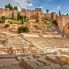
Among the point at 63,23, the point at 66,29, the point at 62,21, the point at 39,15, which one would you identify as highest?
the point at 39,15

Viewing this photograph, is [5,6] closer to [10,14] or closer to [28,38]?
[10,14]

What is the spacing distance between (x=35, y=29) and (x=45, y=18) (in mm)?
6633

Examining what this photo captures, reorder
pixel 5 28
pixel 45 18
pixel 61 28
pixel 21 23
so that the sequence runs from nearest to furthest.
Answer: pixel 5 28 < pixel 21 23 < pixel 61 28 < pixel 45 18

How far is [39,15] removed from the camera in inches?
1331

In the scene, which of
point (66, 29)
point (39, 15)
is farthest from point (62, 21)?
point (39, 15)

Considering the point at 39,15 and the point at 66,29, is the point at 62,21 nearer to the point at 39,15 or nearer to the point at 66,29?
the point at 66,29

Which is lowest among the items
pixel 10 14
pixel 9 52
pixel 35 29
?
pixel 9 52

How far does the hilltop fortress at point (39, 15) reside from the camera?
31.9 m

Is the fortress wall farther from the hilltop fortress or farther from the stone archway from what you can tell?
the stone archway

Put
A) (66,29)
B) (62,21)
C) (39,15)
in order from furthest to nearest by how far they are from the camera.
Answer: (39,15), (62,21), (66,29)

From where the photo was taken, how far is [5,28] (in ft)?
85.8

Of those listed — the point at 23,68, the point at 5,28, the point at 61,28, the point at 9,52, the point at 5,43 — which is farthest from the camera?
the point at 61,28

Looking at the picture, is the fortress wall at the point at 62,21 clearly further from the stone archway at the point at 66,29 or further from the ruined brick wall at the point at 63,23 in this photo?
the stone archway at the point at 66,29

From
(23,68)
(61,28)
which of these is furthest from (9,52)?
(61,28)
